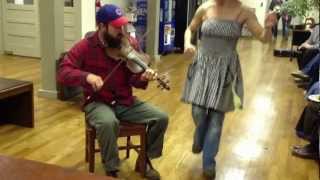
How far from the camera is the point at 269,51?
911 cm

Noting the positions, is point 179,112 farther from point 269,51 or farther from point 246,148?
point 269,51

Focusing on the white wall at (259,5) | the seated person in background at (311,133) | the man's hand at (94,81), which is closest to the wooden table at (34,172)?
the man's hand at (94,81)

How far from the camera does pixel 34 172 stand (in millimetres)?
1254

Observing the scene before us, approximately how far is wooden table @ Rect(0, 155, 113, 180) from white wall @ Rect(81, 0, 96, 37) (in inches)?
186

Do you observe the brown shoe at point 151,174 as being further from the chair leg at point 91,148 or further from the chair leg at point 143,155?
the chair leg at point 91,148

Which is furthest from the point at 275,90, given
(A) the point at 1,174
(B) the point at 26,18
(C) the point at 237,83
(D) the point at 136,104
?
(A) the point at 1,174

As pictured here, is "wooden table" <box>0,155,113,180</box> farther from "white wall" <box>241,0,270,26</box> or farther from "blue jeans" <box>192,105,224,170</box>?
"white wall" <box>241,0,270,26</box>

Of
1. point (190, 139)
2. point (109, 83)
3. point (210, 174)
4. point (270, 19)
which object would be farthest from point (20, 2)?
point (270, 19)

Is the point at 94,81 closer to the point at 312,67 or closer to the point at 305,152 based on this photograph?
the point at 305,152

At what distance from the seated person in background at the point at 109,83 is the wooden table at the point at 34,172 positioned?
1.07 meters

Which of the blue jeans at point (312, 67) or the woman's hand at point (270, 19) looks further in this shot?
the blue jeans at point (312, 67)

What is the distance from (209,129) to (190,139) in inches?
29.6

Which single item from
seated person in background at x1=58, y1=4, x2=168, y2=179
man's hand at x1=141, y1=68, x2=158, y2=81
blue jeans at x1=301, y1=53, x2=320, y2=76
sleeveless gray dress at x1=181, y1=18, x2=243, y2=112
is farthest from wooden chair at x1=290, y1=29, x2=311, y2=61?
man's hand at x1=141, y1=68, x2=158, y2=81

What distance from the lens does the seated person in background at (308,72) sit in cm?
532
